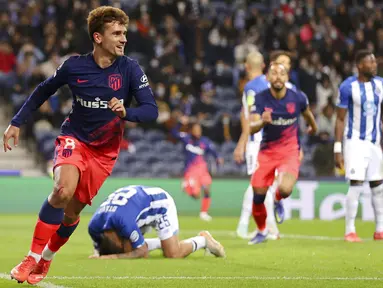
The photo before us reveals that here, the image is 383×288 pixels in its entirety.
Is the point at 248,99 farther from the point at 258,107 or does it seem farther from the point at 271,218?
the point at 271,218

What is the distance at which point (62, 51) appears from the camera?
20828 millimetres

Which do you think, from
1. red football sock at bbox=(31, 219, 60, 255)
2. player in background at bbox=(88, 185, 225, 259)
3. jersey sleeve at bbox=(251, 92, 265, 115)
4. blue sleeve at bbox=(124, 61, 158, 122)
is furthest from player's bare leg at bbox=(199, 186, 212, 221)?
red football sock at bbox=(31, 219, 60, 255)

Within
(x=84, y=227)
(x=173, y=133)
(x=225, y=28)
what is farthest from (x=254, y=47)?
(x=84, y=227)

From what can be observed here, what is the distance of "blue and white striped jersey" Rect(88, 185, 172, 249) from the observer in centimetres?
929

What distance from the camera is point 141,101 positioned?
24.2 ft

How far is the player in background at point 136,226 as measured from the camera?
934 cm

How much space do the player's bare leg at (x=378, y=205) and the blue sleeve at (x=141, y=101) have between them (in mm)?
5587

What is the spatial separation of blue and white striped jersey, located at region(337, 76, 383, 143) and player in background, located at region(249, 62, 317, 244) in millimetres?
840

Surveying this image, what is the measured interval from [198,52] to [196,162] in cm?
467

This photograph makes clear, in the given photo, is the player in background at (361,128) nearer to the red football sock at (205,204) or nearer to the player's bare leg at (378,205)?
the player's bare leg at (378,205)

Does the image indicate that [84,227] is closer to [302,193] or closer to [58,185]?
[302,193]

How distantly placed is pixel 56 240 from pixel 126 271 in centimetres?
87

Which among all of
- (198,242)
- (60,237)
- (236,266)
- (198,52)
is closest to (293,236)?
(198,242)

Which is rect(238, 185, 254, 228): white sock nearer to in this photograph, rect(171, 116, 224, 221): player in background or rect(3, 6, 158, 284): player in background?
rect(171, 116, 224, 221): player in background
